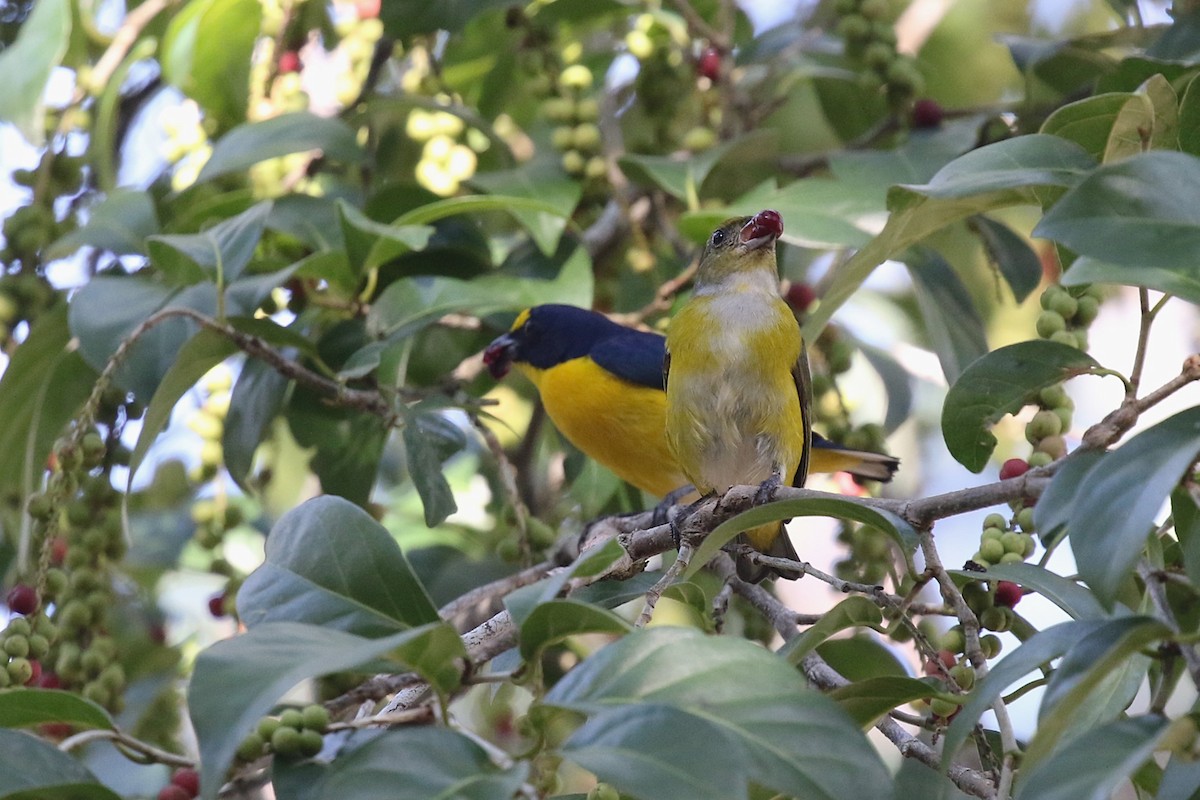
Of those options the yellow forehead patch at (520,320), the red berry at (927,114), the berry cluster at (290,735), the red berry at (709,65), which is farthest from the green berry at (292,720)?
the red berry at (709,65)

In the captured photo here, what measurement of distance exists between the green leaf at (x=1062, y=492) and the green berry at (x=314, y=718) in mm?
904

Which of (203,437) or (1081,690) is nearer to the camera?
(1081,690)

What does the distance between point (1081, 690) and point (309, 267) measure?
2.17 m

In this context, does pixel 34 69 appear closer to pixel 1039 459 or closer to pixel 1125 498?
pixel 1039 459

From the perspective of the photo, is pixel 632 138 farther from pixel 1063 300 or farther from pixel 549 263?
pixel 1063 300

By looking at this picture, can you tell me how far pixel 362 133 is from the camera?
421cm

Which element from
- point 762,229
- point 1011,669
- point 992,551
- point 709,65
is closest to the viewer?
point 1011,669

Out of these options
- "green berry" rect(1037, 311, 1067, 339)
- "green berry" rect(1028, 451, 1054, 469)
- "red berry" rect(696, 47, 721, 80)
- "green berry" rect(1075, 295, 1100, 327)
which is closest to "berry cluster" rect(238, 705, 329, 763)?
"green berry" rect(1028, 451, 1054, 469)

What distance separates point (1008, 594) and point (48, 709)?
1426 mm

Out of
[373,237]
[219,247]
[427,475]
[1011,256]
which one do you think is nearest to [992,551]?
[427,475]

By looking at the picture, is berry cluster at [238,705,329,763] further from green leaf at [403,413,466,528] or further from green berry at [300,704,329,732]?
green leaf at [403,413,466,528]

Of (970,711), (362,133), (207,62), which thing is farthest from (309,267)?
(970,711)

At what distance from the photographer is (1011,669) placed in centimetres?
147

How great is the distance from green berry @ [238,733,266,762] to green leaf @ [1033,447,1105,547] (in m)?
0.99
